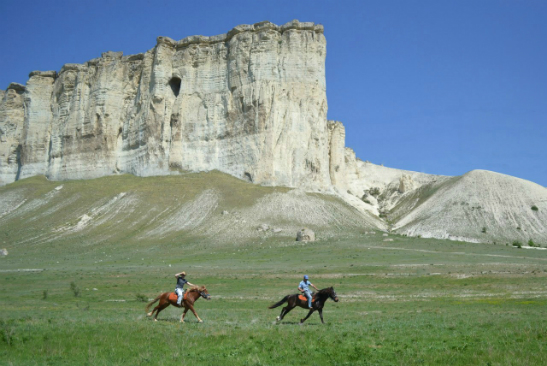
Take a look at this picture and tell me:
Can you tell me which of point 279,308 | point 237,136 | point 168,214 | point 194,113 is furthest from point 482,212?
point 279,308

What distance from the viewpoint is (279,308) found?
82.5 ft

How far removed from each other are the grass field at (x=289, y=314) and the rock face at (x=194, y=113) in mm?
33109

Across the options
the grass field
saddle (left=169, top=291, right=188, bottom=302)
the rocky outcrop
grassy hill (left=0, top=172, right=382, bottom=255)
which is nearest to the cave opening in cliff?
grassy hill (left=0, top=172, right=382, bottom=255)

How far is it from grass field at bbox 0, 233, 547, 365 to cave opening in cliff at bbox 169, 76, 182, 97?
160ft

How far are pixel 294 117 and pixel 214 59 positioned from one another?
20224 millimetres

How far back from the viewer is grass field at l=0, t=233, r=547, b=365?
43.4 ft

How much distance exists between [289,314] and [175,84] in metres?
81.3

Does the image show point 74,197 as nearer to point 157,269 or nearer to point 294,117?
point 294,117

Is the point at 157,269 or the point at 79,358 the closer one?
the point at 79,358

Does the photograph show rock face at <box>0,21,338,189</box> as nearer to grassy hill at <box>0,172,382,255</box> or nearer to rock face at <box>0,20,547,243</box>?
rock face at <box>0,20,547,243</box>

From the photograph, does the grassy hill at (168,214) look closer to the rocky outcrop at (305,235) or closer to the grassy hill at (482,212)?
the rocky outcrop at (305,235)

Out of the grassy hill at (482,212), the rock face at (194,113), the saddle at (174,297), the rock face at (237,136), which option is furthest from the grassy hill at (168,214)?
the saddle at (174,297)

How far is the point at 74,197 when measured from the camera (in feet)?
282

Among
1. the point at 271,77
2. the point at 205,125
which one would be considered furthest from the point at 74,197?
the point at 271,77
